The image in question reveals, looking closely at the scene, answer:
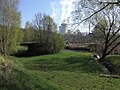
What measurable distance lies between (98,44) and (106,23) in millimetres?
6673

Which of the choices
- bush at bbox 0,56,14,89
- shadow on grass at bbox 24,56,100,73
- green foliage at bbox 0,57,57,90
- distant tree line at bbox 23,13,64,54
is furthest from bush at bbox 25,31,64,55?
bush at bbox 0,56,14,89

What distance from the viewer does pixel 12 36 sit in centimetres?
4584

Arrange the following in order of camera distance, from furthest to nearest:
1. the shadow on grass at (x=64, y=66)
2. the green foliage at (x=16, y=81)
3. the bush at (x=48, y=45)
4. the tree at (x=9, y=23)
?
the bush at (x=48, y=45)
the tree at (x=9, y=23)
the shadow on grass at (x=64, y=66)
the green foliage at (x=16, y=81)

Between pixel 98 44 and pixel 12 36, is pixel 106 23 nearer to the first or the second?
pixel 98 44

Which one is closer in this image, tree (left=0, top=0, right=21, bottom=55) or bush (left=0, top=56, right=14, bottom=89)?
bush (left=0, top=56, right=14, bottom=89)

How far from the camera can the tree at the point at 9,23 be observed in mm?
42750

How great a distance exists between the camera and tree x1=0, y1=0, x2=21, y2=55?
4275cm

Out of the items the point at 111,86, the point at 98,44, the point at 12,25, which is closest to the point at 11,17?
the point at 12,25

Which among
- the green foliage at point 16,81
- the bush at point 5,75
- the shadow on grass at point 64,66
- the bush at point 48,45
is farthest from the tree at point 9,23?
the bush at point 5,75

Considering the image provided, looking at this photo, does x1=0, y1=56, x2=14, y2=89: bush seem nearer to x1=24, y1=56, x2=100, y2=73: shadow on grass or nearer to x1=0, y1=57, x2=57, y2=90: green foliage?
x1=0, y1=57, x2=57, y2=90: green foliage

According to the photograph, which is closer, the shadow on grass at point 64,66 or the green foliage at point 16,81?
the green foliage at point 16,81

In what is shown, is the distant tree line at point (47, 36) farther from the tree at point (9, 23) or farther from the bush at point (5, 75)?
the bush at point (5, 75)

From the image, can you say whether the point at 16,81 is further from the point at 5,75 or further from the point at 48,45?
the point at 48,45

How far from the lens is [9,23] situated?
44156 millimetres
